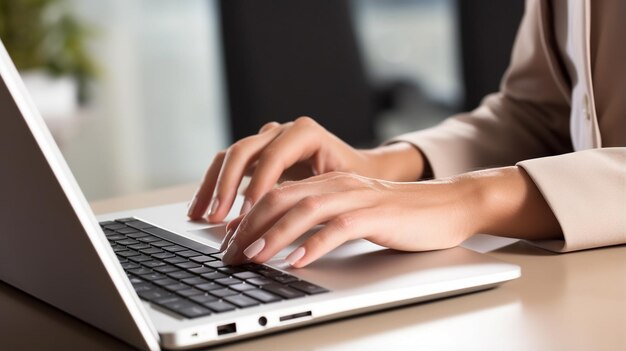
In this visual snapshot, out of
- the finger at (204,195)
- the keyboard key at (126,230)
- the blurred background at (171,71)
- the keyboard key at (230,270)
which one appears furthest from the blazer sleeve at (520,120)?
the blurred background at (171,71)

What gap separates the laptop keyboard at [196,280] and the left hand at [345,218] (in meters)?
0.02

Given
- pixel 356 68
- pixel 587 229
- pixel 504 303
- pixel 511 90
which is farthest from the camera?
pixel 356 68

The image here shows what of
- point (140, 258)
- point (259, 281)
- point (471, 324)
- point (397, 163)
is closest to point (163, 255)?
point (140, 258)

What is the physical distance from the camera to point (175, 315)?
578 mm

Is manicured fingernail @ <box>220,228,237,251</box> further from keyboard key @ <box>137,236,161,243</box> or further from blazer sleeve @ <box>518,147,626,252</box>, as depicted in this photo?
blazer sleeve @ <box>518,147,626,252</box>

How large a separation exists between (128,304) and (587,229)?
0.38 metres

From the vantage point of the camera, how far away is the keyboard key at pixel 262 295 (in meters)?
0.59

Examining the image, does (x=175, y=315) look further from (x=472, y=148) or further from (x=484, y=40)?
(x=484, y=40)

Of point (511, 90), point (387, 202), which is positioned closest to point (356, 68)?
point (511, 90)

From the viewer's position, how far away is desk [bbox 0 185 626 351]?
57cm

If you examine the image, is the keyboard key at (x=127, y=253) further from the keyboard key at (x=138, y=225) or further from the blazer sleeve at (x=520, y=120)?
the blazer sleeve at (x=520, y=120)

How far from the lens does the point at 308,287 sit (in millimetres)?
620

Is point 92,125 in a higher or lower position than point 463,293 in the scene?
lower

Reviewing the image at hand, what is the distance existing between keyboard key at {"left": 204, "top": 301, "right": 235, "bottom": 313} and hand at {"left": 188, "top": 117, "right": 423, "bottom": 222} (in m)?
0.24
